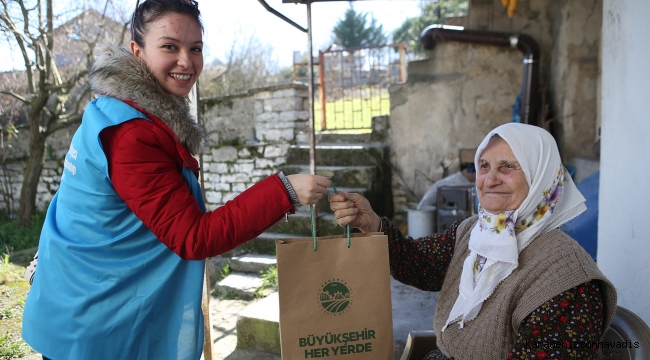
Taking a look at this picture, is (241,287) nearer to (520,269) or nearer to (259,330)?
(259,330)

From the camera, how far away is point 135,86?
1.36 metres

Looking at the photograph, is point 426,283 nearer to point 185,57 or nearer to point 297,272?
point 297,272

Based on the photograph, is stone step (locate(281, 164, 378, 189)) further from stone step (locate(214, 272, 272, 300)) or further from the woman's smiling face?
the woman's smiling face

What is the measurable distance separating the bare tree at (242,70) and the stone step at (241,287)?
29.5 feet

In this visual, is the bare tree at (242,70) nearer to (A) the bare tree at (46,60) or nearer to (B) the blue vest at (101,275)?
(A) the bare tree at (46,60)

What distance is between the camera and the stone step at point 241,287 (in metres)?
4.92

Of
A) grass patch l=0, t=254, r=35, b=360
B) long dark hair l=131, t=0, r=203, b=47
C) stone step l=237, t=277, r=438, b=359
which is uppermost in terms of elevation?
long dark hair l=131, t=0, r=203, b=47

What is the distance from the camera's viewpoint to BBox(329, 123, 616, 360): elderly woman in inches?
51.9

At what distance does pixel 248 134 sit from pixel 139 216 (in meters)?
6.51

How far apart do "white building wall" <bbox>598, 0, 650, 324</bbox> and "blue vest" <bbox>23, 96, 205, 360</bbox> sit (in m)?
1.69

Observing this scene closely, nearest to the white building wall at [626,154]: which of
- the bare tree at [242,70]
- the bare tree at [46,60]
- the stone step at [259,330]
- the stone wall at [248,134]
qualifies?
the stone step at [259,330]

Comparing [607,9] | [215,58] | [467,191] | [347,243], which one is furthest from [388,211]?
[215,58]

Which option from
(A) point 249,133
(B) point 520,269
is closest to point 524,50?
(A) point 249,133

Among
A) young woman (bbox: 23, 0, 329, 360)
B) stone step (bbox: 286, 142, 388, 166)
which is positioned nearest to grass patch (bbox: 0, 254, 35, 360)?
young woman (bbox: 23, 0, 329, 360)
